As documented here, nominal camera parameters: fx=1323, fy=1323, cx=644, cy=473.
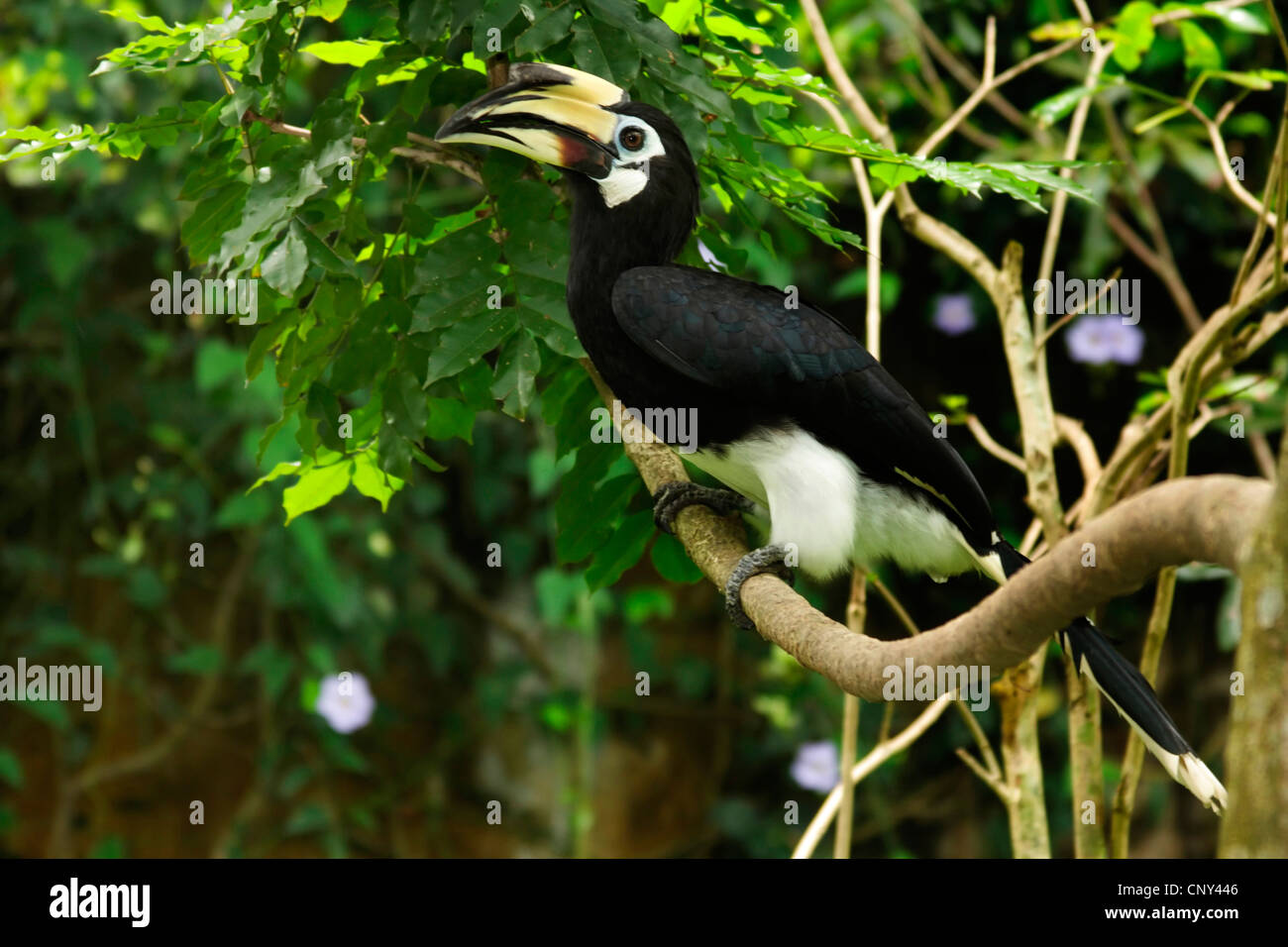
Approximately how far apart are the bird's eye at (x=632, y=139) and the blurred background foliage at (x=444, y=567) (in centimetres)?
85

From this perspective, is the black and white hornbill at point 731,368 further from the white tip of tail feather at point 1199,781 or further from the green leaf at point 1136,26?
the green leaf at point 1136,26

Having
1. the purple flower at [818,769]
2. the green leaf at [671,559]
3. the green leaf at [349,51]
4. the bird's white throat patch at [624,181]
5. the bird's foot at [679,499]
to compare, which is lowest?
the purple flower at [818,769]

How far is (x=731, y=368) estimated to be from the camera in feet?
6.47

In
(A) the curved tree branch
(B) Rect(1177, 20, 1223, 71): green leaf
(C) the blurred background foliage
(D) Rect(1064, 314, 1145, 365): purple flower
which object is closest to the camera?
(A) the curved tree branch

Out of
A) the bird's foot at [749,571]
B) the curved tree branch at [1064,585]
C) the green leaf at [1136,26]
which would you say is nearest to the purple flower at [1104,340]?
the green leaf at [1136,26]

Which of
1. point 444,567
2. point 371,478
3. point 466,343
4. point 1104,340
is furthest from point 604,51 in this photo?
point 444,567

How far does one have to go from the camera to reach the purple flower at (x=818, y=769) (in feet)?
12.1

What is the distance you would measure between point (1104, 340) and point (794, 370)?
5.57ft

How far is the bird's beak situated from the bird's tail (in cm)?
84

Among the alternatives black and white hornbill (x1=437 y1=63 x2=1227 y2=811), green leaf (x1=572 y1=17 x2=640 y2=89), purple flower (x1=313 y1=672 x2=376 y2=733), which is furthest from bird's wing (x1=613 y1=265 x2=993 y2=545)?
purple flower (x1=313 y1=672 x2=376 y2=733)

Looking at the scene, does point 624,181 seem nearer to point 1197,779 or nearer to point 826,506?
point 826,506

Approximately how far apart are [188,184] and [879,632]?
288 centimetres

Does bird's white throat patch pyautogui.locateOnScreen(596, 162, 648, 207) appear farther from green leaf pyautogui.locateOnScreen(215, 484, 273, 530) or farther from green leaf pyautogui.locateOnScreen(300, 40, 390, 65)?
green leaf pyautogui.locateOnScreen(215, 484, 273, 530)

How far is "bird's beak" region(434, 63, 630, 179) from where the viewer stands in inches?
68.5
